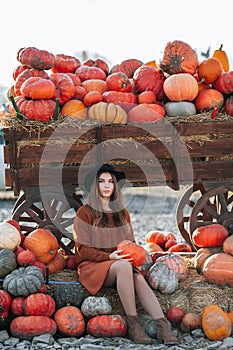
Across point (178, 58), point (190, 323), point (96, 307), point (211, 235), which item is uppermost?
point (178, 58)

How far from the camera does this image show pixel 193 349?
493cm

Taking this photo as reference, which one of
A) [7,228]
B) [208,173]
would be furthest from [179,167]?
[7,228]

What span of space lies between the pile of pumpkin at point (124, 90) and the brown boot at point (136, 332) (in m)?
2.20

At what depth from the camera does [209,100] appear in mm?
6754

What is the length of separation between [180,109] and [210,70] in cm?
63

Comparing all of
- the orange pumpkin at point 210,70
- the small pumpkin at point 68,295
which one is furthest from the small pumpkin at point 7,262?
the orange pumpkin at point 210,70

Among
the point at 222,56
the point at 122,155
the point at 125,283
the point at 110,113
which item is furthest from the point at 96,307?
the point at 222,56

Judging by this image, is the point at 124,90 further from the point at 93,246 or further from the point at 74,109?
the point at 93,246

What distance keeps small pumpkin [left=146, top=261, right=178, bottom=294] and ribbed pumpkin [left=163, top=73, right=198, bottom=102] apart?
76.4 inches

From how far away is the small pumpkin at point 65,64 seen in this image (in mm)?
7301

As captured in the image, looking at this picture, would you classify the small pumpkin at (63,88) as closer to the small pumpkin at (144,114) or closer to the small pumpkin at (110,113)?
the small pumpkin at (110,113)

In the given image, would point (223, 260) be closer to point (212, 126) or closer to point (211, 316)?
point (211, 316)

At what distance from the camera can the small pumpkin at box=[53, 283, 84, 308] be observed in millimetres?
5453

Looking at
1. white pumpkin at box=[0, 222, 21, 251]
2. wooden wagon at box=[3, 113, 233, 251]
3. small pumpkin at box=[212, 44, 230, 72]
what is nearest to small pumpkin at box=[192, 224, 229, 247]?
wooden wagon at box=[3, 113, 233, 251]
